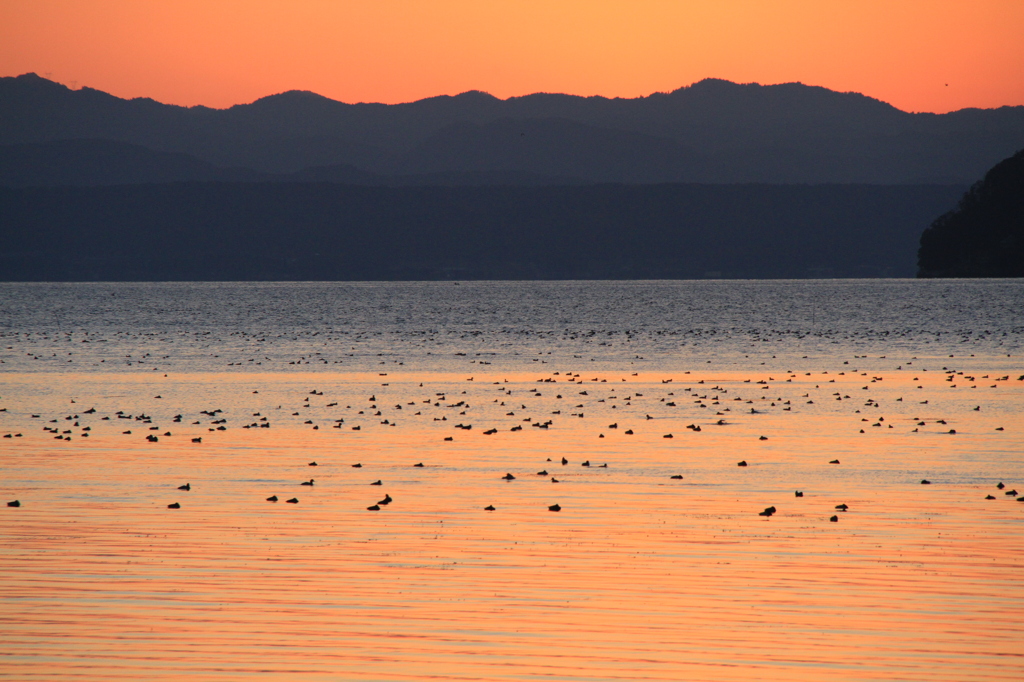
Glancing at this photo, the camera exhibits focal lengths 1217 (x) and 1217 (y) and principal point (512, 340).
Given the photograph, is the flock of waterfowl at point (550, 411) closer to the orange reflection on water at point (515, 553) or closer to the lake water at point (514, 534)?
the lake water at point (514, 534)

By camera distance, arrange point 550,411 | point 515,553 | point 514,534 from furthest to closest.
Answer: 1. point 550,411
2. point 514,534
3. point 515,553

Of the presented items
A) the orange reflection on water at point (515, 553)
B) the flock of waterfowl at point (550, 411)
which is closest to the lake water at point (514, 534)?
the orange reflection on water at point (515, 553)

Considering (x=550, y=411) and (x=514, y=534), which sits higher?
(x=514, y=534)


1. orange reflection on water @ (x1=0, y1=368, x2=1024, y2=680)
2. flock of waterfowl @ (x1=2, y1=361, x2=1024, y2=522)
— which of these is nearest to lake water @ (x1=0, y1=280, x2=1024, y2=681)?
orange reflection on water @ (x1=0, y1=368, x2=1024, y2=680)

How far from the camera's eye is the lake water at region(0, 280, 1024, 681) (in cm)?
1248

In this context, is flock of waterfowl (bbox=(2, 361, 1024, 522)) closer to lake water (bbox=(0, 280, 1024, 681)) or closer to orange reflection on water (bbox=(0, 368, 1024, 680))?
lake water (bbox=(0, 280, 1024, 681))

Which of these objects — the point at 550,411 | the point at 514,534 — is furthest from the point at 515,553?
the point at 550,411

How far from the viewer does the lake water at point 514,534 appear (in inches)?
492

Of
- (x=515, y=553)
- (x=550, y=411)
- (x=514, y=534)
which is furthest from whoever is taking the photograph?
(x=550, y=411)

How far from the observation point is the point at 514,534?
1816cm

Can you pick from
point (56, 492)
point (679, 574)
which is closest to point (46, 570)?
point (56, 492)

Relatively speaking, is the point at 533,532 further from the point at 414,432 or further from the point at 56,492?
the point at 414,432

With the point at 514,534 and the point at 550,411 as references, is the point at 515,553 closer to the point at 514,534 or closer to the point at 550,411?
the point at 514,534

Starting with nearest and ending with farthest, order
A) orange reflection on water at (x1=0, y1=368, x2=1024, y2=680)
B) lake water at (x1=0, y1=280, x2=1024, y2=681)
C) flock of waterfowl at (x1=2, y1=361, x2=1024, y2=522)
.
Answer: orange reflection on water at (x1=0, y1=368, x2=1024, y2=680) → lake water at (x1=0, y1=280, x2=1024, y2=681) → flock of waterfowl at (x1=2, y1=361, x2=1024, y2=522)
